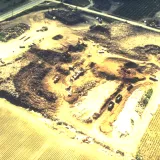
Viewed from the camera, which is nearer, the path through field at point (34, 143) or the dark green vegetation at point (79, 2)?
the path through field at point (34, 143)

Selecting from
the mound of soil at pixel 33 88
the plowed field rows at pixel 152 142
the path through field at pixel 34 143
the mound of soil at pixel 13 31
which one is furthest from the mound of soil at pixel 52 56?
the plowed field rows at pixel 152 142

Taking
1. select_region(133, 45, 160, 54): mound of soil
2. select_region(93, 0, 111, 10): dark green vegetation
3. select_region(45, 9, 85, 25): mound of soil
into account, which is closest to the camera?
select_region(133, 45, 160, 54): mound of soil

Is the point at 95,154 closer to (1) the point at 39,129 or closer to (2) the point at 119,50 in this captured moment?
Answer: (1) the point at 39,129

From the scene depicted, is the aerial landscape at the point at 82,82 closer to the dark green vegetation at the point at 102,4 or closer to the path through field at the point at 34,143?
the path through field at the point at 34,143

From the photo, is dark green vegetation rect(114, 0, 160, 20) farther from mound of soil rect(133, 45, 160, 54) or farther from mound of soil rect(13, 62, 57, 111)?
mound of soil rect(13, 62, 57, 111)

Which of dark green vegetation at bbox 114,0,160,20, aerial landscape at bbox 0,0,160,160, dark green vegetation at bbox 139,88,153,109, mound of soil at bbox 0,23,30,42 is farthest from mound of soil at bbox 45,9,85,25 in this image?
dark green vegetation at bbox 139,88,153,109

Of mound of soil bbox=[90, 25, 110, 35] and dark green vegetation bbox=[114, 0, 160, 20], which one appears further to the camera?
dark green vegetation bbox=[114, 0, 160, 20]

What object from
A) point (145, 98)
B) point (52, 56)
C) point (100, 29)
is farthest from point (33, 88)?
point (100, 29)

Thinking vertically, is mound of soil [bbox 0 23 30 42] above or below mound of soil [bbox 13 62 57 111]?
below
